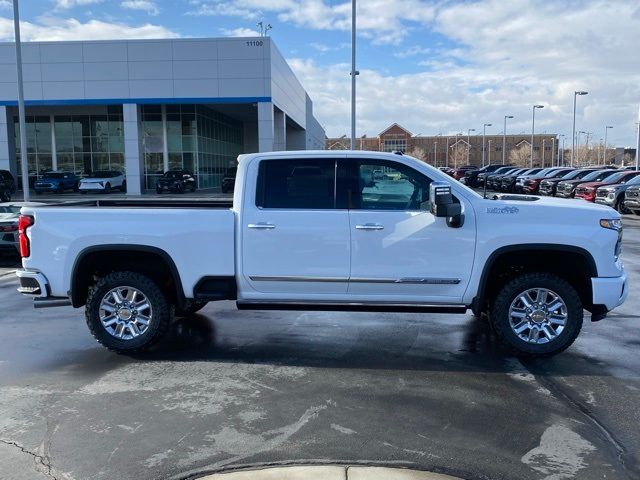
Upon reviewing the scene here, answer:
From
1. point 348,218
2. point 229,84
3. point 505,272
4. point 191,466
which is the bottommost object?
point 191,466

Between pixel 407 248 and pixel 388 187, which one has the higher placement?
pixel 388 187

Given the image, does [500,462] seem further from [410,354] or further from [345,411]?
[410,354]

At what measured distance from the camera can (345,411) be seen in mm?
4676

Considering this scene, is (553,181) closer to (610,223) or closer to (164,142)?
(164,142)

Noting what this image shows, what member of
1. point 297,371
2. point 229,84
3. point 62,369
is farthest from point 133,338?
point 229,84

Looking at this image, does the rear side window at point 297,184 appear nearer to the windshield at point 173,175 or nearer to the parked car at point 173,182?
the parked car at point 173,182

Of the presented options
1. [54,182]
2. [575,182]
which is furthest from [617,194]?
[54,182]

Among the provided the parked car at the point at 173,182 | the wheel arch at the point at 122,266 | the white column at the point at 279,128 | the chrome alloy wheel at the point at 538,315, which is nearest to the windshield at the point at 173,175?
the parked car at the point at 173,182

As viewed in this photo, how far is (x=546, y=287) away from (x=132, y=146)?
34.7m

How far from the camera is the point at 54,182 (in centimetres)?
3762

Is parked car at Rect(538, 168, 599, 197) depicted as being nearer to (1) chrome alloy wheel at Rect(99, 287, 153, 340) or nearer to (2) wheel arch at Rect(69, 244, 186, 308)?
(2) wheel arch at Rect(69, 244, 186, 308)

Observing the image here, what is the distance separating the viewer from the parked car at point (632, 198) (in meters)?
20.8

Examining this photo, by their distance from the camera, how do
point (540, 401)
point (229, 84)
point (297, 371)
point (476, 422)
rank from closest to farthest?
point (476, 422), point (540, 401), point (297, 371), point (229, 84)

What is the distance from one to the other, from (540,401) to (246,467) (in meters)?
2.53
